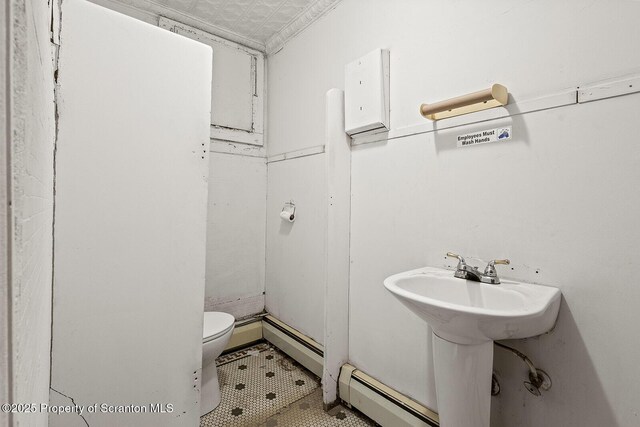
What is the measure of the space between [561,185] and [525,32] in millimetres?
582

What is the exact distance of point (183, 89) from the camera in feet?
3.80

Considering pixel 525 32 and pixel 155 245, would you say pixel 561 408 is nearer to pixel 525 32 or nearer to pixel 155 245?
pixel 525 32

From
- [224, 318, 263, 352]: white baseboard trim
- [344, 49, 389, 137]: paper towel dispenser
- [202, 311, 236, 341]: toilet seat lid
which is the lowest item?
[224, 318, 263, 352]: white baseboard trim

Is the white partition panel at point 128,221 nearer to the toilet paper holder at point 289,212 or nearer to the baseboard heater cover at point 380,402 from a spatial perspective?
the baseboard heater cover at point 380,402

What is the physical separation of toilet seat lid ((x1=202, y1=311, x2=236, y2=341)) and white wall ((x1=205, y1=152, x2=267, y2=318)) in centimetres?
39

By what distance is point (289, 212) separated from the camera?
2.16 meters

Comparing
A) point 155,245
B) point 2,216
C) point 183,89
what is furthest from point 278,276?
point 2,216

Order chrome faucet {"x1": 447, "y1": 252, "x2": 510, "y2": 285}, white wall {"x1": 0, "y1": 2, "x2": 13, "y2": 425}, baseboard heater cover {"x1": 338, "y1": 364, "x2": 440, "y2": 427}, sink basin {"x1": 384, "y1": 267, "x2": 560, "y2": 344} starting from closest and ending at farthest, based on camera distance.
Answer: white wall {"x1": 0, "y1": 2, "x2": 13, "y2": 425} < sink basin {"x1": 384, "y1": 267, "x2": 560, "y2": 344} < chrome faucet {"x1": 447, "y1": 252, "x2": 510, "y2": 285} < baseboard heater cover {"x1": 338, "y1": 364, "x2": 440, "y2": 427}

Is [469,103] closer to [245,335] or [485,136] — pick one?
[485,136]

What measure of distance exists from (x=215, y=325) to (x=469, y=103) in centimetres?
167

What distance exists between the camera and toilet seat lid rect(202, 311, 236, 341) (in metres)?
1.54

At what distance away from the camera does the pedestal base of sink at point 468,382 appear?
3.25 ft

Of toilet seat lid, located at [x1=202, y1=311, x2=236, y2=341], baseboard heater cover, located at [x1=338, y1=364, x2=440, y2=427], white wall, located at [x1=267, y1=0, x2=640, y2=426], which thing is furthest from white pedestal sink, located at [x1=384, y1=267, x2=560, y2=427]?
toilet seat lid, located at [x1=202, y1=311, x2=236, y2=341]

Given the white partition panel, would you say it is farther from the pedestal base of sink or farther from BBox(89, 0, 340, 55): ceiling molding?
BBox(89, 0, 340, 55): ceiling molding
